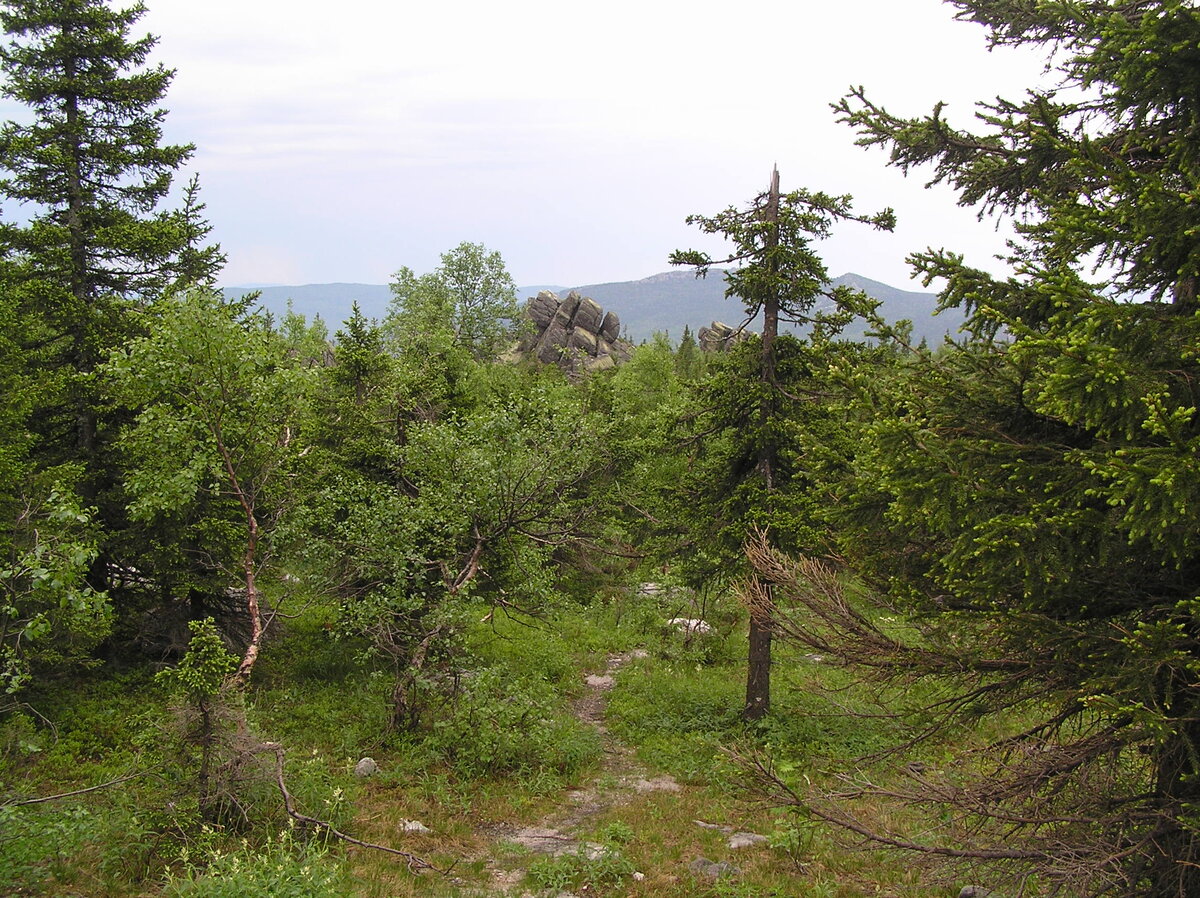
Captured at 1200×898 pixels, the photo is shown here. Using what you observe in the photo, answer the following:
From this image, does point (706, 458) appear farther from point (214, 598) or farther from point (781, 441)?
point (214, 598)

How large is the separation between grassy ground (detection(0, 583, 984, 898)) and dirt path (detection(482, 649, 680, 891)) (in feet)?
0.22

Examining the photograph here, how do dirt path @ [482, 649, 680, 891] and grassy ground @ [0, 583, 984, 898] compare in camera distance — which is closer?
grassy ground @ [0, 583, 984, 898]

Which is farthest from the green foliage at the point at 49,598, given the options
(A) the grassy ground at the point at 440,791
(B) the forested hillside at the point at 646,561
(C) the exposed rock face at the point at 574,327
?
(C) the exposed rock face at the point at 574,327

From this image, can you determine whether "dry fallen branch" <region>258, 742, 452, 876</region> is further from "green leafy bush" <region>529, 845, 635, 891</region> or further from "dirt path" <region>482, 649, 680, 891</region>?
"green leafy bush" <region>529, 845, 635, 891</region>

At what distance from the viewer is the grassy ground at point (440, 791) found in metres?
9.11

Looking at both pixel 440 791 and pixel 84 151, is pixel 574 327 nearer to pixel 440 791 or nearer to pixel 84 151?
pixel 84 151

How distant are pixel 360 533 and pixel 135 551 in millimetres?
4492

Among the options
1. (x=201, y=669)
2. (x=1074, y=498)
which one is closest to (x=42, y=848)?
(x=201, y=669)

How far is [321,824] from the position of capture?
403 inches

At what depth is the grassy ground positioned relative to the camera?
359 inches

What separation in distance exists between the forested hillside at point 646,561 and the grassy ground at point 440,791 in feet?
0.30

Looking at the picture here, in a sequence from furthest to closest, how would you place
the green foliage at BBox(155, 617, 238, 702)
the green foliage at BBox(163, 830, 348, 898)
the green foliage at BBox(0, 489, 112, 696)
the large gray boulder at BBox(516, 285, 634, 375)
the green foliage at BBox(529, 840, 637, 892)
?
the large gray boulder at BBox(516, 285, 634, 375), the green foliage at BBox(529, 840, 637, 892), the green foliage at BBox(155, 617, 238, 702), the green foliage at BBox(163, 830, 348, 898), the green foliage at BBox(0, 489, 112, 696)

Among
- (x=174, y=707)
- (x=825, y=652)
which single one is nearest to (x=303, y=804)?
(x=174, y=707)

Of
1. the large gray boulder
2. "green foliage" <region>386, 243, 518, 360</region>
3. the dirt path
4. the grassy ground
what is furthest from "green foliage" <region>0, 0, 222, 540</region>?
the large gray boulder
